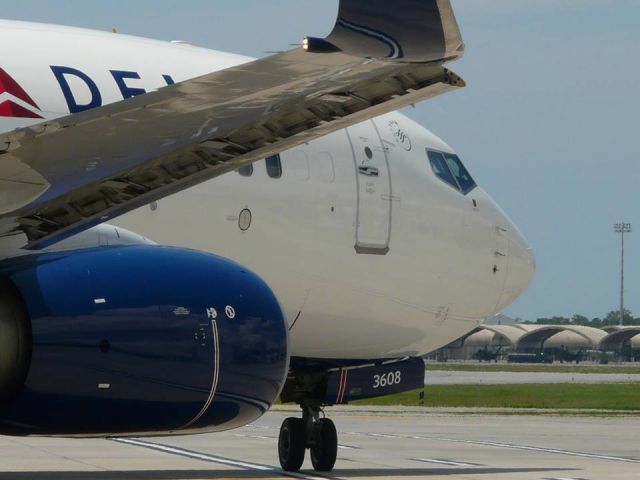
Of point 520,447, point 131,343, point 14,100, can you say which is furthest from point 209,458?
point 131,343

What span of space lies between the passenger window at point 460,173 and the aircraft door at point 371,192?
1.36 metres

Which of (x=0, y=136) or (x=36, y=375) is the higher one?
(x=0, y=136)

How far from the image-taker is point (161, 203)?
1170cm

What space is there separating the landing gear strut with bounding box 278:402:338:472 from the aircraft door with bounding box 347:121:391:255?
1986mm

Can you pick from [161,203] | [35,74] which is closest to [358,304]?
[161,203]

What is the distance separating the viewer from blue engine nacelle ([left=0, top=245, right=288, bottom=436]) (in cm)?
898

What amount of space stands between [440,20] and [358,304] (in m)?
7.55

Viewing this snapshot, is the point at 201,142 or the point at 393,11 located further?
the point at 201,142

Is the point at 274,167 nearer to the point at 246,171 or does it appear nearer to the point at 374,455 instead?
the point at 246,171

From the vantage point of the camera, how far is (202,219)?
12008 millimetres

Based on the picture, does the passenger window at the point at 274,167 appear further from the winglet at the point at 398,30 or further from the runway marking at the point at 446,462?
the winglet at the point at 398,30

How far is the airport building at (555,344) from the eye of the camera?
140m

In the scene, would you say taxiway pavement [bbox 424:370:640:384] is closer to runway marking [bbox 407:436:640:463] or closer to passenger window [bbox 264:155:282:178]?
runway marking [bbox 407:436:640:463]

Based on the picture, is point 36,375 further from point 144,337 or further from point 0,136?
point 0,136
